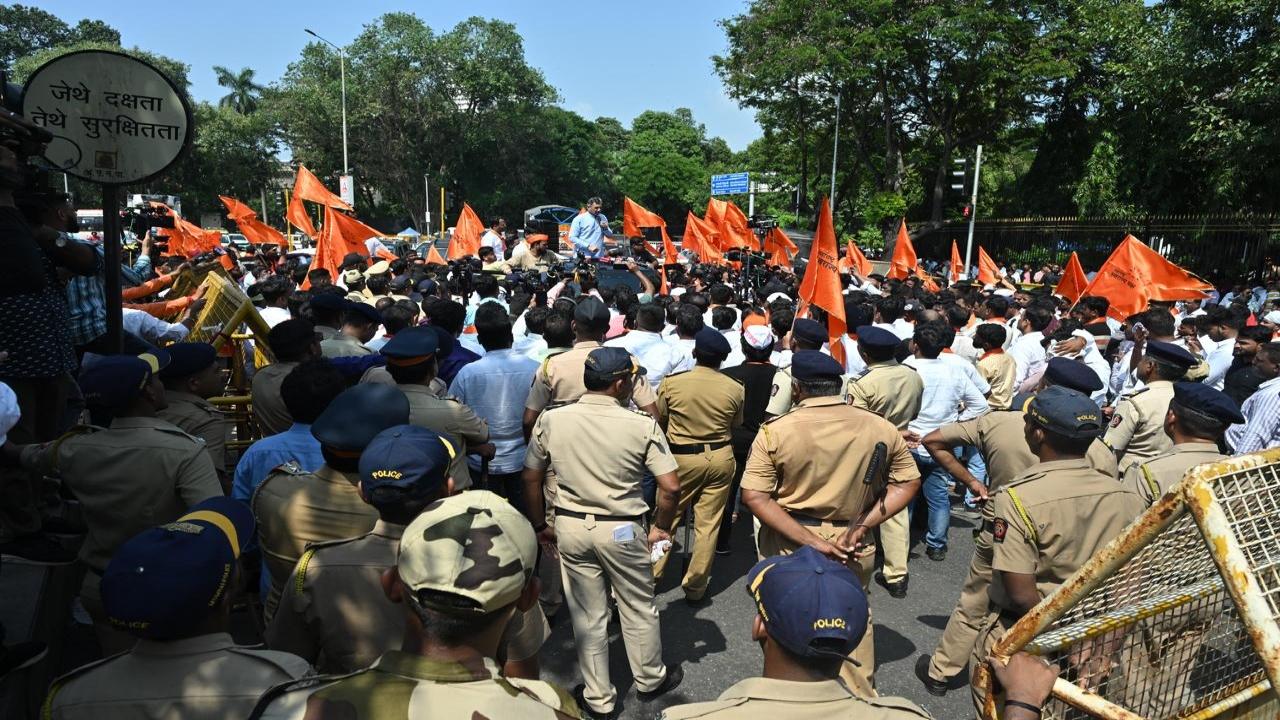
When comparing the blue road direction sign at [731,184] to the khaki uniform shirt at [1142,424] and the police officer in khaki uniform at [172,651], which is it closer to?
the khaki uniform shirt at [1142,424]

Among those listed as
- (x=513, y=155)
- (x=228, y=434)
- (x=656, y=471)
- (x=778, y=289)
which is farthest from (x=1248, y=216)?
(x=513, y=155)

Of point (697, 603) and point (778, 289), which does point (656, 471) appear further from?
point (778, 289)

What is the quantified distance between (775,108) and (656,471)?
31419mm

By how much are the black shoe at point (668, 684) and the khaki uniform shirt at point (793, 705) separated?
2256 millimetres

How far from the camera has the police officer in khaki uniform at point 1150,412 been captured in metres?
4.58

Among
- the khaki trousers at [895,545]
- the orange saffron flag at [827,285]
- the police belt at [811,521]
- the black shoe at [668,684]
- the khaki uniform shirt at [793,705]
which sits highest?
the orange saffron flag at [827,285]

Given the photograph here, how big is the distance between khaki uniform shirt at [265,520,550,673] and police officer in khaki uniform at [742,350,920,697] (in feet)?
5.11

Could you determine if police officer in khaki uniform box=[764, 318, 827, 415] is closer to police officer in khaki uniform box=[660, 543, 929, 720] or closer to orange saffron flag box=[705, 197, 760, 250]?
police officer in khaki uniform box=[660, 543, 929, 720]

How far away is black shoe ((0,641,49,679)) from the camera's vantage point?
8.62ft

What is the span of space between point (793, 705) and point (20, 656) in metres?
2.61

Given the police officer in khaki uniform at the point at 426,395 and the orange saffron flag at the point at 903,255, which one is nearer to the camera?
the police officer in khaki uniform at the point at 426,395

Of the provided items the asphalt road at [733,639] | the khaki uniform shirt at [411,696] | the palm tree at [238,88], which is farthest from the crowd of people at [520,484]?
the palm tree at [238,88]

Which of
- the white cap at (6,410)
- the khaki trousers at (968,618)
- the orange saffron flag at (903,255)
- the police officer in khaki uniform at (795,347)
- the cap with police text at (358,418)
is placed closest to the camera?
the cap with police text at (358,418)

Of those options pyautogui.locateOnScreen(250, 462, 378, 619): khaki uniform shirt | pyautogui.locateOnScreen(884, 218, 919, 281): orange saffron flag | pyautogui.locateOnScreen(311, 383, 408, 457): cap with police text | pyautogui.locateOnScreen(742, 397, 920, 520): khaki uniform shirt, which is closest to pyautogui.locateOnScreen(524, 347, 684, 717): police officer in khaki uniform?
pyautogui.locateOnScreen(742, 397, 920, 520): khaki uniform shirt
